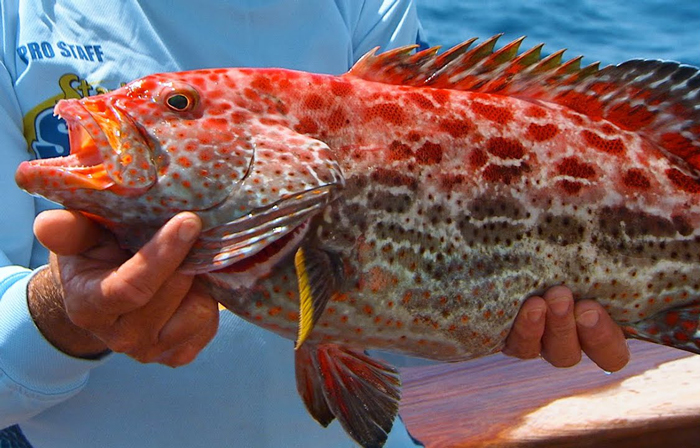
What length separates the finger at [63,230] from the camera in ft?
5.46

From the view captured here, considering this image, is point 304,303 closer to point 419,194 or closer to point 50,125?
point 419,194

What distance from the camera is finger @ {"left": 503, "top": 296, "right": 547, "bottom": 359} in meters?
2.00

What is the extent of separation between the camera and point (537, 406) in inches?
137

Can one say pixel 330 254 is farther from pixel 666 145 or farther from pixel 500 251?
pixel 666 145

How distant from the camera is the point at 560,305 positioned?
78.4 inches

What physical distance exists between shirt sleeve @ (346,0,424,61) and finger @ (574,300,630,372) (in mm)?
1224

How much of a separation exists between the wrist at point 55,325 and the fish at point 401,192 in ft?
1.02

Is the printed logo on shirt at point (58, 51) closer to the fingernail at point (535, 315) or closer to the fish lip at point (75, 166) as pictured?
the fish lip at point (75, 166)

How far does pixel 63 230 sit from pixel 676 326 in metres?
1.49

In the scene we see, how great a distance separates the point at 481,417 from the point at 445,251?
1.74m

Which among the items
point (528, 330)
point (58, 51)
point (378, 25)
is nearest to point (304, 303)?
point (528, 330)

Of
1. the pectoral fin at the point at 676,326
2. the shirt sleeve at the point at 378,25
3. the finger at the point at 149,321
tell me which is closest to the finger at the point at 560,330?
the pectoral fin at the point at 676,326

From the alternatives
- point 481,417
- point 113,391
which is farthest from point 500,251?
point 481,417

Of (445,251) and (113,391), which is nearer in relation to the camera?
(445,251)
